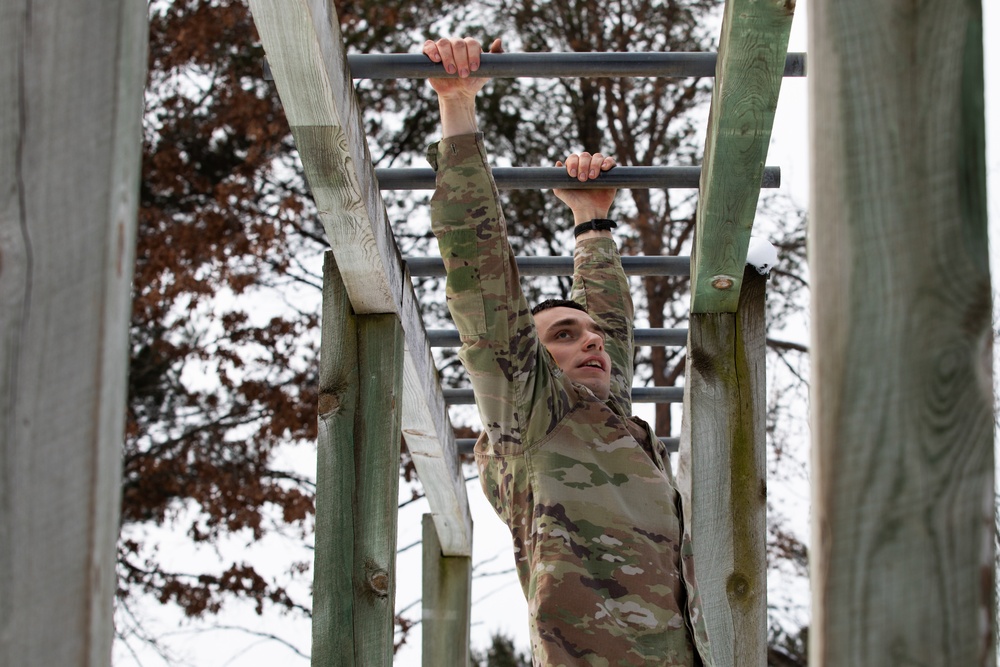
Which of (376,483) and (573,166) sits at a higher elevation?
(573,166)

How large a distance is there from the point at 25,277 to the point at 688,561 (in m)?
1.92

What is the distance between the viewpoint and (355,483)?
10.2 feet

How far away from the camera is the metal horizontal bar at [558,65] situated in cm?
270

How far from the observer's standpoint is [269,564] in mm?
9695

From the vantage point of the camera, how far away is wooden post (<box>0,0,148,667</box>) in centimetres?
129

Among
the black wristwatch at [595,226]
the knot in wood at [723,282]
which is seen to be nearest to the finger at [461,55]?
the knot in wood at [723,282]

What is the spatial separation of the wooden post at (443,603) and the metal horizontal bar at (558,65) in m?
2.94

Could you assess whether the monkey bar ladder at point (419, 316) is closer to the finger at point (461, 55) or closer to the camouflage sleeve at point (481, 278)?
the finger at point (461, 55)

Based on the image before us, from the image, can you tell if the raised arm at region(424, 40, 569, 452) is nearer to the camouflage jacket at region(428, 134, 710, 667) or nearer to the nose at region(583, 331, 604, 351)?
the camouflage jacket at region(428, 134, 710, 667)

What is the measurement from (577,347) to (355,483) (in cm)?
67

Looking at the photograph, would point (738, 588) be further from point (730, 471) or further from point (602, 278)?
point (602, 278)

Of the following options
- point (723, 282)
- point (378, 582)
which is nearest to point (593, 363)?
point (723, 282)

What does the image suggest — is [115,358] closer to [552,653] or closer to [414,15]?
[552,653]

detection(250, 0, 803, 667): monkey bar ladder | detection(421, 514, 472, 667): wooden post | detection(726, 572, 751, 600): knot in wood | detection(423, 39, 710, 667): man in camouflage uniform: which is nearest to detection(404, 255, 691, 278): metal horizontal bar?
detection(250, 0, 803, 667): monkey bar ladder
